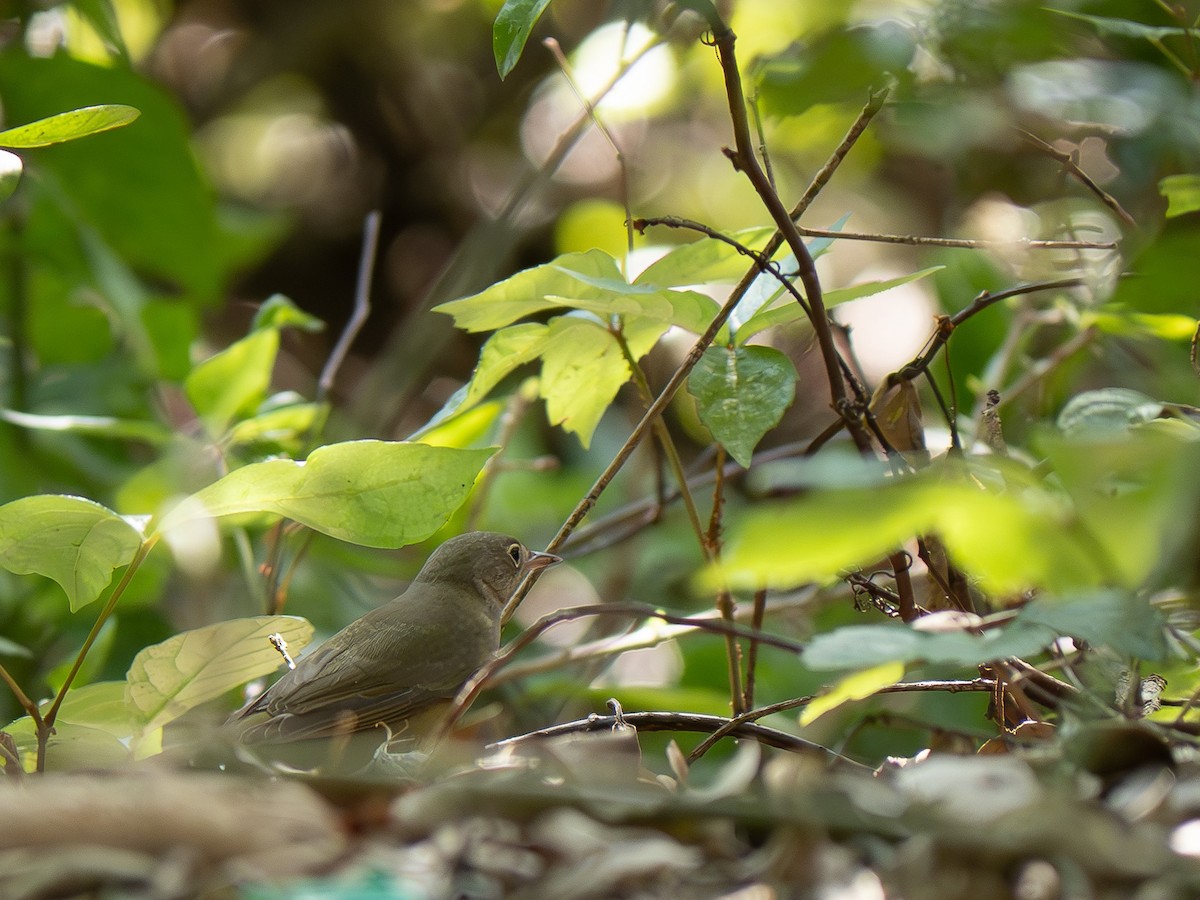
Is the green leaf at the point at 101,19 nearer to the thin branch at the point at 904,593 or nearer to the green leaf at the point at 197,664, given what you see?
the green leaf at the point at 197,664

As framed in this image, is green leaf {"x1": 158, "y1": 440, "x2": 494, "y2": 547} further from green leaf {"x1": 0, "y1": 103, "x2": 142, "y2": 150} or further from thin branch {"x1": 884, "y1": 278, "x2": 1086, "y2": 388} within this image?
thin branch {"x1": 884, "y1": 278, "x2": 1086, "y2": 388}

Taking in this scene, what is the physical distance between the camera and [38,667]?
248 centimetres

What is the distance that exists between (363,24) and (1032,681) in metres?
4.29

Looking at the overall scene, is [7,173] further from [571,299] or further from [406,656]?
[406,656]

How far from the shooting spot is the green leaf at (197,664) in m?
1.42

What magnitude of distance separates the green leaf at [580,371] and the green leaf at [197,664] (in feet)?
1.49

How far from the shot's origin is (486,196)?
5.03 meters

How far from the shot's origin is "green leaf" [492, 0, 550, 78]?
4.45 feet

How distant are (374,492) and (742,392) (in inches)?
17.5

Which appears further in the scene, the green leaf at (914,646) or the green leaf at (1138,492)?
the green leaf at (914,646)

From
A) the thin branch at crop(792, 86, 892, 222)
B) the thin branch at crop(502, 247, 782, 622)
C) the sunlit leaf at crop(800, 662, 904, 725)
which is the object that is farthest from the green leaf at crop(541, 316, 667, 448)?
the sunlit leaf at crop(800, 662, 904, 725)

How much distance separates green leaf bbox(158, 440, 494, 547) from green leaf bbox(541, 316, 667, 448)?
0.32 meters

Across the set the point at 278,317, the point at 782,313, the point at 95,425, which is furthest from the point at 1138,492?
the point at 95,425

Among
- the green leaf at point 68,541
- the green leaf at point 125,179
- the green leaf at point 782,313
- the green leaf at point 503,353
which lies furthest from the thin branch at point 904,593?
the green leaf at point 125,179
